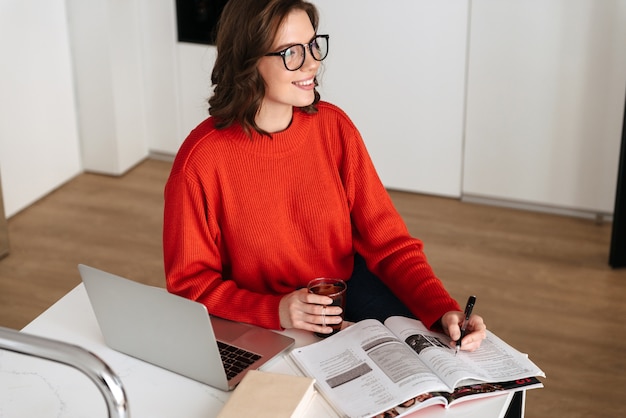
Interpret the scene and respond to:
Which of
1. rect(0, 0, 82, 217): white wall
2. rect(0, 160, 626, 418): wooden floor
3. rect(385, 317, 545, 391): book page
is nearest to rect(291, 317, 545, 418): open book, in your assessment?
rect(385, 317, 545, 391): book page

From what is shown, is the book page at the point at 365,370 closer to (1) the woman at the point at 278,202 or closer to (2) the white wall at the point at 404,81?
(1) the woman at the point at 278,202

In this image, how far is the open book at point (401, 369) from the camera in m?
1.53

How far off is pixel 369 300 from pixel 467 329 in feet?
1.04

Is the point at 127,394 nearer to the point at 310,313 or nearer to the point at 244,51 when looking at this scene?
the point at 310,313

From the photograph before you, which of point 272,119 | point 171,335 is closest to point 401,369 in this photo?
point 171,335

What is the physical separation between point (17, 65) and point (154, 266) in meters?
1.07

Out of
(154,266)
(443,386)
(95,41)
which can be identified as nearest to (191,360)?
(443,386)

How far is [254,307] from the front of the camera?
1.83 metres

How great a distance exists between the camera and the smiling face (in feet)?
6.19

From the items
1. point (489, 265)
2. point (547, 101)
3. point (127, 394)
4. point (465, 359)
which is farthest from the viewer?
point (547, 101)

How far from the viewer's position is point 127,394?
156 centimetres

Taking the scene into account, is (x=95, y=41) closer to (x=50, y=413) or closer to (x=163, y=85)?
(x=163, y=85)

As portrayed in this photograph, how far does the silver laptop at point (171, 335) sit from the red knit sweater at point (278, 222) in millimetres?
116

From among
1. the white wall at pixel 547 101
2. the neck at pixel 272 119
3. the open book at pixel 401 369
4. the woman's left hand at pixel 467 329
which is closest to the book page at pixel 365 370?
the open book at pixel 401 369
